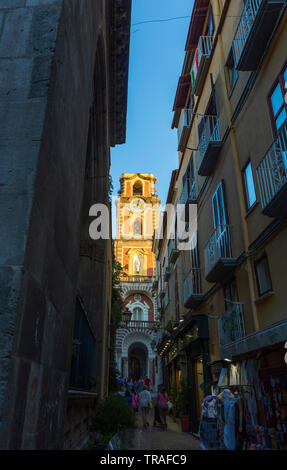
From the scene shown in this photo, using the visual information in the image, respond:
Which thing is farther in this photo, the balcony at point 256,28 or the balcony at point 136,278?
the balcony at point 136,278

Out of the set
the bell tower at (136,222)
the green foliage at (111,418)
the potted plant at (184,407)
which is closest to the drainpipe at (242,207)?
the green foliage at (111,418)

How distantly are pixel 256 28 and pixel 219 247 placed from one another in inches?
220

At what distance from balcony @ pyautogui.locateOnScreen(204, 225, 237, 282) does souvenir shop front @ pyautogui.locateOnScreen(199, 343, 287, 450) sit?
8.60ft

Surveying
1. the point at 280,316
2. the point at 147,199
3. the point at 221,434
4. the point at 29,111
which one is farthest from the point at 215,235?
the point at 147,199

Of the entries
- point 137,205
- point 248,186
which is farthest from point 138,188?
point 248,186

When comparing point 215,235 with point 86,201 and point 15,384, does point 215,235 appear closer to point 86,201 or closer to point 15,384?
point 86,201

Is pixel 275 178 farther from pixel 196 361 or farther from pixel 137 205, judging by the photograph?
pixel 137 205

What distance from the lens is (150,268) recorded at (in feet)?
161

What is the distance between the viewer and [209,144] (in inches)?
424

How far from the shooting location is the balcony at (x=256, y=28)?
22.7 feet

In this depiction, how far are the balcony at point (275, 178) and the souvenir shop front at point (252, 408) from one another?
262cm

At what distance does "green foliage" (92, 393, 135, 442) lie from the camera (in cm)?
793

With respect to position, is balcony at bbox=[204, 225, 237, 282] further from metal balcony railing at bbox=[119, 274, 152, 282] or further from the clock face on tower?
the clock face on tower

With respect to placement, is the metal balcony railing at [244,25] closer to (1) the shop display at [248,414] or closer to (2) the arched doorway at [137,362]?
(1) the shop display at [248,414]
